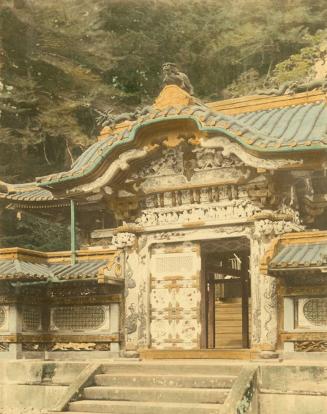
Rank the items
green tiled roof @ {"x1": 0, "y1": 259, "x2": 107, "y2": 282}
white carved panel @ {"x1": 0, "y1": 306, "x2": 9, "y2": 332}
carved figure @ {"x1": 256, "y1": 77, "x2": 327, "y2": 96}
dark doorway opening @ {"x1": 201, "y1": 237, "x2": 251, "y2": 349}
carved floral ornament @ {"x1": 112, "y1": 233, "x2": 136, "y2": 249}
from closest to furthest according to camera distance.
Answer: green tiled roof @ {"x1": 0, "y1": 259, "x2": 107, "y2": 282} → carved floral ornament @ {"x1": 112, "y1": 233, "x2": 136, "y2": 249} → white carved panel @ {"x1": 0, "y1": 306, "x2": 9, "y2": 332} → dark doorway opening @ {"x1": 201, "y1": 237, "x2": 251, "y2": 349} → carved figure @ {"x1": 256, "y1": 77, "x2": 327, "y2": 96}

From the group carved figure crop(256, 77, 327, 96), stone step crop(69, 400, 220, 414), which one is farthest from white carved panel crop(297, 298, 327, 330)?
carved figure crop(256, 77, 327, 96)

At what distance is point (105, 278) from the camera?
13453 millimetres

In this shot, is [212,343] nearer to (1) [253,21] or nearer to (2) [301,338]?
(2) [301,338]

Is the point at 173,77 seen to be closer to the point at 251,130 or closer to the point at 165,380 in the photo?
the point at 251,130

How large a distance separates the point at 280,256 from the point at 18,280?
5331 mm

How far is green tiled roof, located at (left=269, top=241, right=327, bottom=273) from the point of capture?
11.4m

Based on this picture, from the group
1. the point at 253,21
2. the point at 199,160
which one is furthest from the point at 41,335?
the point at 253,21

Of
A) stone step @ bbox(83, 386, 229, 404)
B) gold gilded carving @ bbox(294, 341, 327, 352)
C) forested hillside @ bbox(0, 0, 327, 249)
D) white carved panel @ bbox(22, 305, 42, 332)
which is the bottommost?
stone step @ bbox(83, 386, 229, 404)

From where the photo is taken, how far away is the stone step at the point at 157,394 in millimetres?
10961

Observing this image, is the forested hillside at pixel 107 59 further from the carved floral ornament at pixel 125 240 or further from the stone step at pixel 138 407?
the stone step at pixel 138 407

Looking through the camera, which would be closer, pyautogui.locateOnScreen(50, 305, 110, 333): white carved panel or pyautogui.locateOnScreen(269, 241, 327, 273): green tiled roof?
pyautogui.locateOnScreen(269, 241, 327, 273): green tiled roof

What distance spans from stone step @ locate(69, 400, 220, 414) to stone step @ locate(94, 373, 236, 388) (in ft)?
1.99

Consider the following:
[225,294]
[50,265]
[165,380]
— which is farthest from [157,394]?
[225,294]

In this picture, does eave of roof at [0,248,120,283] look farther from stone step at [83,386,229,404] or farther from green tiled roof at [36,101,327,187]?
stone step at [83,386,229,404]
